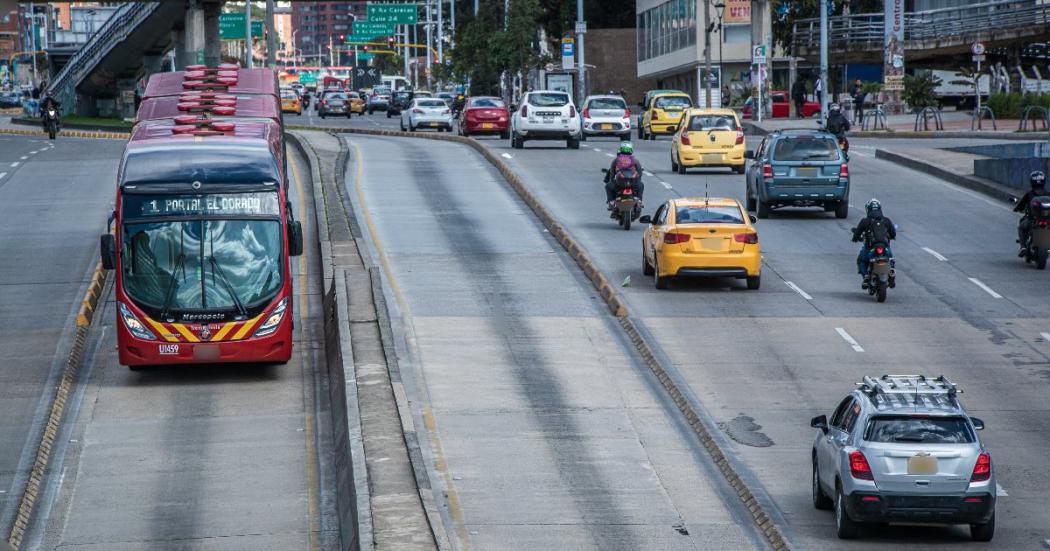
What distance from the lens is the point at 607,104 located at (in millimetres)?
59875

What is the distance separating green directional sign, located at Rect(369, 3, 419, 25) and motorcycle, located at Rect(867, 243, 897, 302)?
100.0m

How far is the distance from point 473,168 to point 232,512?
3216 centimetres

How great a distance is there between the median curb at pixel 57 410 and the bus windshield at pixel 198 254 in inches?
67.5

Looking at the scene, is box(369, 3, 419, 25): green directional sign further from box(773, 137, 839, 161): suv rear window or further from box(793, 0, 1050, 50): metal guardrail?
box(773, 137, 839, 161): suv rear window

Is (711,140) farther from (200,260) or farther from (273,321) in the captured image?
(200,260)

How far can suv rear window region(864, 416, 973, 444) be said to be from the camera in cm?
1484

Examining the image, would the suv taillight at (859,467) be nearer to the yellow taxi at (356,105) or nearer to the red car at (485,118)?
the red car at (485,118)

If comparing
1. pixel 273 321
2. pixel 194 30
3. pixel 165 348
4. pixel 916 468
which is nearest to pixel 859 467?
pixel 916 468

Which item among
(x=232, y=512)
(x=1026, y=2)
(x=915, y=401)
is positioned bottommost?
(x=232, y=512)

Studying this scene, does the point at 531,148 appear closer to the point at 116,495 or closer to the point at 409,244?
the point at 409,244

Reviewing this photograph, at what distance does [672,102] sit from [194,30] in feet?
63.5

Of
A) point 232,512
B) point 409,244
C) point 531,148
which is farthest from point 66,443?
point 531,148

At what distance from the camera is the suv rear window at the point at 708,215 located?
28.5m

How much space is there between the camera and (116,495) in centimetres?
1753
